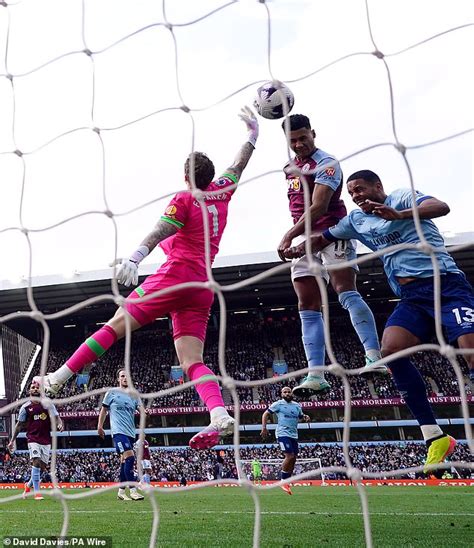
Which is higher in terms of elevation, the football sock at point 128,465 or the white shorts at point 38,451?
the white shorts at point 38,451

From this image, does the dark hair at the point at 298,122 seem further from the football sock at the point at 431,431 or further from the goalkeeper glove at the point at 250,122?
the football sock at the point at 431,431

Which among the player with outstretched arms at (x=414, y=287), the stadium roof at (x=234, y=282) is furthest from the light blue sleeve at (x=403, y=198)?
the stadium roof at (x=234, y=282)

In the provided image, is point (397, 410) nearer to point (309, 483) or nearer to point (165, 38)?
point (309, 483)

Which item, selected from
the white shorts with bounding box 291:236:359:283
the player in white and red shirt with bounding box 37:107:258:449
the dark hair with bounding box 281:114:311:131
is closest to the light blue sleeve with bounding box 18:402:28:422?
the player in white and red shirt with bounding box 37:107:258:449

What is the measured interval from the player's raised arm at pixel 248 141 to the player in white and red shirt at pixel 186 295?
43mm

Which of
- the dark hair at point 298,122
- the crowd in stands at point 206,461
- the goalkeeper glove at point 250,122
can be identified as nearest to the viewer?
the dark hair at point 298,122

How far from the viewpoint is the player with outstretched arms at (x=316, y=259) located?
360 cm

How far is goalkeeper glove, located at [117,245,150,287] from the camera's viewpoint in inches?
125

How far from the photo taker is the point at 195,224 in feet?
11.9

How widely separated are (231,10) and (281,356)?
79.4 ft

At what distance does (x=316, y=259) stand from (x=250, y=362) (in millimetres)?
23295

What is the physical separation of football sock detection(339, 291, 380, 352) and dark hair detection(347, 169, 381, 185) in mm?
820

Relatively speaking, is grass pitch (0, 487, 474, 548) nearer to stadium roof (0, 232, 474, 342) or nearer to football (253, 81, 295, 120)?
football (253, 81, 295, 120)

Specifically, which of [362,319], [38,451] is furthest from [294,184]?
[38,451]
